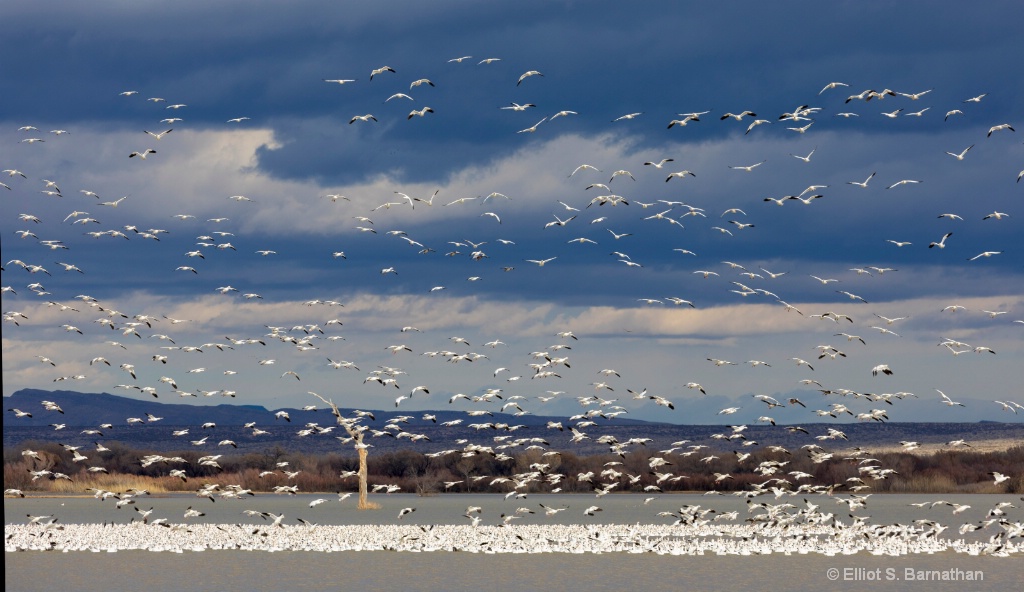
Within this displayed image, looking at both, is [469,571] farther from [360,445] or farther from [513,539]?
[360,445]

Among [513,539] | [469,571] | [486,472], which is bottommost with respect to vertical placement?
[469,571]

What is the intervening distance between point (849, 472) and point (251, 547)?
55.3m

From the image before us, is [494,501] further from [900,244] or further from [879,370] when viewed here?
[879,370]

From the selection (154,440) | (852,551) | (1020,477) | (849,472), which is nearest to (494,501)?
(849,472)

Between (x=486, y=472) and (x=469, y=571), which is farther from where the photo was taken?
(x=486, y=472)

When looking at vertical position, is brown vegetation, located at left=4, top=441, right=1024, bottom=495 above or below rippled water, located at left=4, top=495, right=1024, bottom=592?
above

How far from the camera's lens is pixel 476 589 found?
3048 centimetres

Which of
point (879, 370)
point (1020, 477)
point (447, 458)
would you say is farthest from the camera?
point (447, 458)

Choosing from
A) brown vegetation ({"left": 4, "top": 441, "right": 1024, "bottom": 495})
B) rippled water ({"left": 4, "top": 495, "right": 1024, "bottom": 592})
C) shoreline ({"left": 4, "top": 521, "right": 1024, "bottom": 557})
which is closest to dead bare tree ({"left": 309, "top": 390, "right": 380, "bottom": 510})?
shoreline ({"left": 4, "top": 521, "right": 1024, "bottom": 557})

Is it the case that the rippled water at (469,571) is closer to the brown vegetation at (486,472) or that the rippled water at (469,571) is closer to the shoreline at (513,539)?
the shoreline at (513,539)

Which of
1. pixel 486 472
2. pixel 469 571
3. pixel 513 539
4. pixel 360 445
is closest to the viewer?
pixel 469 571

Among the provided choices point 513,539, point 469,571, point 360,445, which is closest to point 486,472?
point 360,445

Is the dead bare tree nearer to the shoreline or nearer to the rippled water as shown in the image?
the shoreline

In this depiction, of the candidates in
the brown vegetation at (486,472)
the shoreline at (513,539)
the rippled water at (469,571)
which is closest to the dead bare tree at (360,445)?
the shoreline at (513,539)
